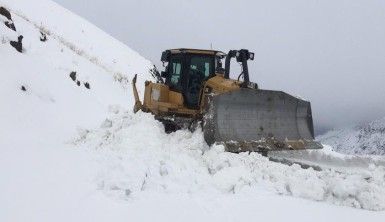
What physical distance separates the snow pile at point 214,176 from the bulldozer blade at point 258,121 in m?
0.68

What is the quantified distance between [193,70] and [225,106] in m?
2.37

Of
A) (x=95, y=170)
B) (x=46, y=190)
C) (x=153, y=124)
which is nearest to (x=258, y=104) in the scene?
(x=153, y=124)

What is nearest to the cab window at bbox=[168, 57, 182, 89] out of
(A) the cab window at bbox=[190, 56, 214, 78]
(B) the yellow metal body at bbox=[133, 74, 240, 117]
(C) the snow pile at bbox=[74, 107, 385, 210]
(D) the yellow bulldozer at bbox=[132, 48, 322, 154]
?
(D) the yellow bulldozer at bbox=[132, 48, 322, 154]

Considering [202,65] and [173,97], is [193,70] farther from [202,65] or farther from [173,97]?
[173,97]

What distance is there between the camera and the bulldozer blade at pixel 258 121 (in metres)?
10.1

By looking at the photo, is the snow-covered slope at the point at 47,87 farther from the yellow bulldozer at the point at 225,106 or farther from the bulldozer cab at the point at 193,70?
the bulldozer cab at the point at 193,70

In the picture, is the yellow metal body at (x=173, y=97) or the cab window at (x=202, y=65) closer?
the yellow metal body at (x=173, y=97)

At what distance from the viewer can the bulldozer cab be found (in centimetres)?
1222

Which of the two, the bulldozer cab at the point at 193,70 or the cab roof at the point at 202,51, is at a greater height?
the cab roof at the point at 202,51

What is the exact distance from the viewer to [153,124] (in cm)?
1115

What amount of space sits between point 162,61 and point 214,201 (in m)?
6.64

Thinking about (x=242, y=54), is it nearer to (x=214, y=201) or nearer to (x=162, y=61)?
(x=162, y=61)

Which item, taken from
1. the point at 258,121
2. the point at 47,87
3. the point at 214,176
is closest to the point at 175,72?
the point at 258,121

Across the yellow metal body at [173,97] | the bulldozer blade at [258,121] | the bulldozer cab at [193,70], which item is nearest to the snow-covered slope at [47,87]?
the yellow metal body at [173,97]
